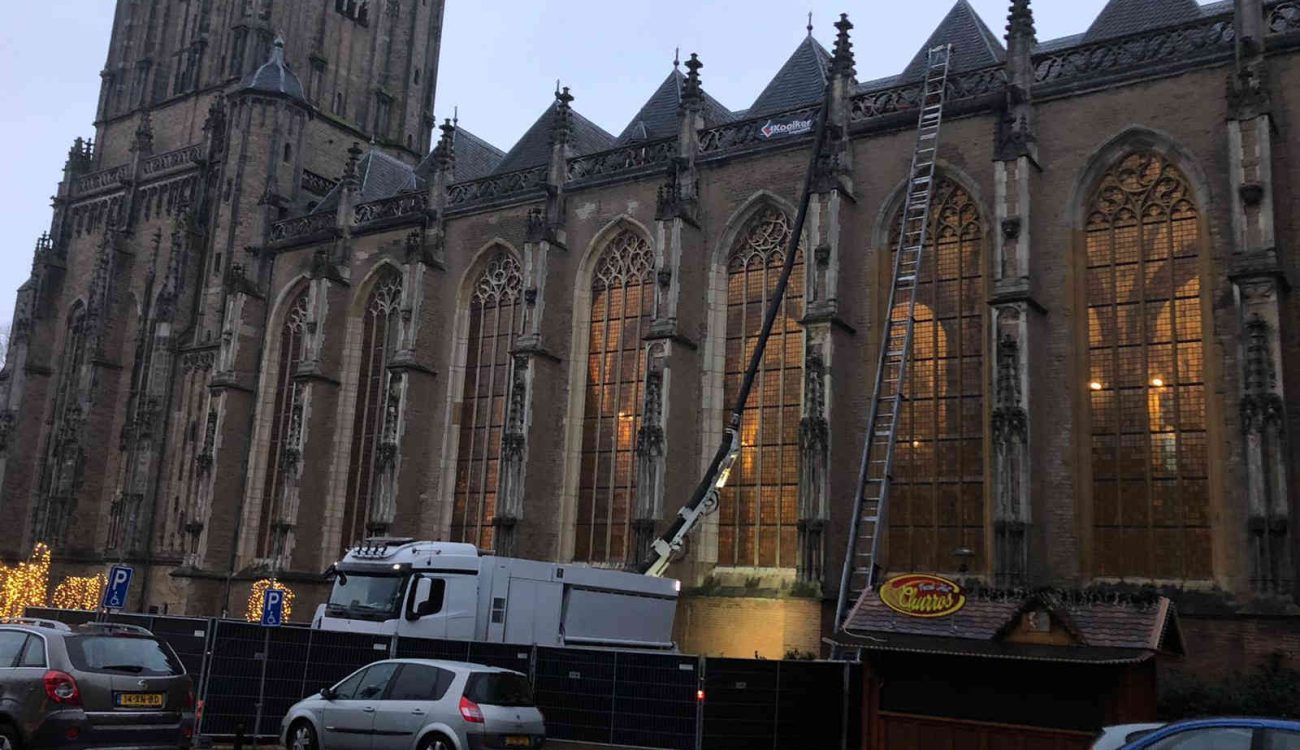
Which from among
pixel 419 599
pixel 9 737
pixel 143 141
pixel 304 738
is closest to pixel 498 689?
pixel 304 738

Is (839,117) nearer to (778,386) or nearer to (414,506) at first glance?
(778,386)

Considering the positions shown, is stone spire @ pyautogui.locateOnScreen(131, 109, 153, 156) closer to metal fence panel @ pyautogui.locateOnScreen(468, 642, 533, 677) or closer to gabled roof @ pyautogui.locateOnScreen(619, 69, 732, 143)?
gabled roof @ pyautogui.locateOnScreen(619, 69, 732, 143)

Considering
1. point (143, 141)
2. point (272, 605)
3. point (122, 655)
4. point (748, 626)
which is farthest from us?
point (143, 141)

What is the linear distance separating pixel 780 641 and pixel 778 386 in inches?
214

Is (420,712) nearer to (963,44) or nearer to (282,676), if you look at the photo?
(282,676)

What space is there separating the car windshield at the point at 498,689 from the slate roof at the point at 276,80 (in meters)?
29.2

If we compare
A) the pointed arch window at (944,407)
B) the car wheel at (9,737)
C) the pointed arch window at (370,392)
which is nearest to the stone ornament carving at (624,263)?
the pointed arch window at (370,392)

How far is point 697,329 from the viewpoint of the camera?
82.1ft

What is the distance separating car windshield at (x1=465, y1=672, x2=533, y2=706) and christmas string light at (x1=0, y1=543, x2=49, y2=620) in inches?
1193

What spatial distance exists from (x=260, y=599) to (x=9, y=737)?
71.5 feet

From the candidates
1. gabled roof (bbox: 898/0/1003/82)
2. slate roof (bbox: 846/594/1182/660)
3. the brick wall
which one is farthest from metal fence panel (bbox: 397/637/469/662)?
gabled roof (bbox: 898/0/1003/82)

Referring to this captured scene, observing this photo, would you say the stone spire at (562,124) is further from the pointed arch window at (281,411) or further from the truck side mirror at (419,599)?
the truck side mirror at (419,599)

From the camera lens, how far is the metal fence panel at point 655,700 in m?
13.6

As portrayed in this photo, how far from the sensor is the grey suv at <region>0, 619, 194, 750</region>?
931 centimetres
